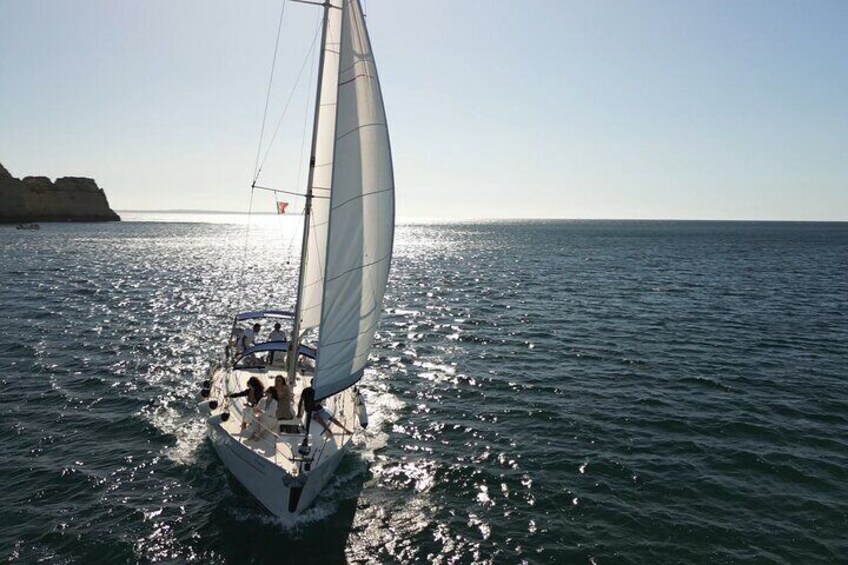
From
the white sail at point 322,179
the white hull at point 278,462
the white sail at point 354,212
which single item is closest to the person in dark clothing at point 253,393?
the white hull at point 278,462

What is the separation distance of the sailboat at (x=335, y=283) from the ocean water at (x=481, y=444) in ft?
4.89

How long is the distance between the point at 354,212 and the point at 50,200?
191 meters

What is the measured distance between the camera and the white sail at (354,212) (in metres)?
13.5

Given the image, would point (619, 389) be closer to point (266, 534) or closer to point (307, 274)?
point (307, 274)

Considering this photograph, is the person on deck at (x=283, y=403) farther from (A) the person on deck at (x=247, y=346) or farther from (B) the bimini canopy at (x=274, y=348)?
(A) the person on deck at (x=247, y=346)

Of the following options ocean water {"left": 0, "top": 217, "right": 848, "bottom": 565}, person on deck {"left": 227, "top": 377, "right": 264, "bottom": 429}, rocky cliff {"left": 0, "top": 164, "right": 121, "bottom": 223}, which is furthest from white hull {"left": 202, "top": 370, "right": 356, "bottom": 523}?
rocky cliff {"left": 0, "top": 164, "right": 121, "bottom": 223}

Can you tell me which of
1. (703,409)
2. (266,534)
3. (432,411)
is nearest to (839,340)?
(703,409)

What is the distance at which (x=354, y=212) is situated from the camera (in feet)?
45.7

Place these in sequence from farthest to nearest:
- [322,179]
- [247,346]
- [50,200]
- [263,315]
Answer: [50,200]
[263,315]
[247,346]
[322,179]

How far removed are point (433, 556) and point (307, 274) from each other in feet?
32.9

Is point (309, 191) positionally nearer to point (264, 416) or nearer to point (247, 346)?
point (264, 416)

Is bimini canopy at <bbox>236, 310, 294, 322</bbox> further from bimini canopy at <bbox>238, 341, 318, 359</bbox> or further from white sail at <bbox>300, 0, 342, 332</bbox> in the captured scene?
white sail at <bbox>300, 0, 342, 332</bbox>

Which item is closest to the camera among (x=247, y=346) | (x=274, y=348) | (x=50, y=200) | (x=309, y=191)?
(x=309, y=191)

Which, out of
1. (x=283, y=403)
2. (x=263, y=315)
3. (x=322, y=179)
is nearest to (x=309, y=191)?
(x=322, y=179)
